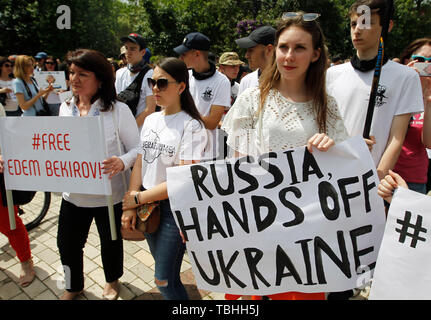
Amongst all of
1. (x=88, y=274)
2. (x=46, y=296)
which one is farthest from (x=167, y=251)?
(x=46, y=296)

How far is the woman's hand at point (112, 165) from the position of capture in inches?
78.0

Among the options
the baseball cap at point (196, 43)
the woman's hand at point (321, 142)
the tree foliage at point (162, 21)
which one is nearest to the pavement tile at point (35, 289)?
the woman's hand at point (321, 142)

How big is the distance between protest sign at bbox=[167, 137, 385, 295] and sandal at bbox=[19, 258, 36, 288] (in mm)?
2102

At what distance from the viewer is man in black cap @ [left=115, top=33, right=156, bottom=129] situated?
11.1 feet

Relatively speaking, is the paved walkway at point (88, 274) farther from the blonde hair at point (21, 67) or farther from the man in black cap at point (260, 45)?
the blonde hair at point (21, 67)

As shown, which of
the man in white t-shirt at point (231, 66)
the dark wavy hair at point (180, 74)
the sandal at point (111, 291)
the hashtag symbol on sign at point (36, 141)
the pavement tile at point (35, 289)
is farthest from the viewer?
the man in white t-shirt at point (231, 66)

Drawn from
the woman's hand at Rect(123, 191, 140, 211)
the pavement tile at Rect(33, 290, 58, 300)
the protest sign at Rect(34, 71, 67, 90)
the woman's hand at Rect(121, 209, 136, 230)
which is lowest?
the pavement tile at Rect(33, 290, 58, 300)

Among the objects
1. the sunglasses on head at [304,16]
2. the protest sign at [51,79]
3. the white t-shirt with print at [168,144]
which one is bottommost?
the white t-shirt with print at [168,144]

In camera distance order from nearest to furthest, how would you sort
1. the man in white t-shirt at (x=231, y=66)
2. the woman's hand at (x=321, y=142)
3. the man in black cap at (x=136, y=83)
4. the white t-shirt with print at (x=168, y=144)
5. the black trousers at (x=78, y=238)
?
the woman's hand at (x=321, y=142) < the white t-shirt with print at (x=168, y=144) < the black trousers at (x=78, y=238) < the man in black cap at (x=136, y=83) < the man in white t-shirt at (x=231, y=66)

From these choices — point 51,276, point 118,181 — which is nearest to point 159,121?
point 118,181

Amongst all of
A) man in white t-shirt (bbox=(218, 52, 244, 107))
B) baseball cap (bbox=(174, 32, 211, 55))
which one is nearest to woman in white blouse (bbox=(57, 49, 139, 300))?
baseball cap (bbox=(174, 32, 211, 55))

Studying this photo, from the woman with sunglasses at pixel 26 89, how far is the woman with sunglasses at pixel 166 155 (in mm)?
3861

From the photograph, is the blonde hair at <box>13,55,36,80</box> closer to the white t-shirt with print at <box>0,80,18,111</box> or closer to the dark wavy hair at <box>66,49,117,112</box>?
the white t-shirt with print at <box>0,80,18,111</box>
